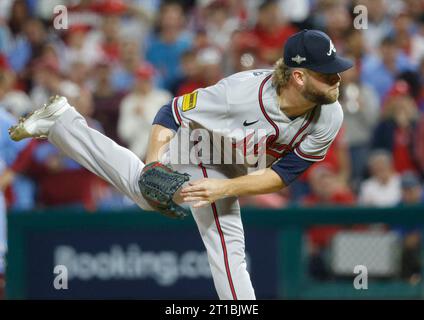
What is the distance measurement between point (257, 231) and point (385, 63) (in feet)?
9.31

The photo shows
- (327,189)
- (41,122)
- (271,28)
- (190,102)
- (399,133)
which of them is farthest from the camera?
(271,28)

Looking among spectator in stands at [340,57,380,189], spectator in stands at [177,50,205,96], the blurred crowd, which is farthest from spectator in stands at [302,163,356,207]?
spectator in stands at [177,50,205,96]

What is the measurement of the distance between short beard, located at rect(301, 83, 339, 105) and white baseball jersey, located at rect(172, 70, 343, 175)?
0.19 m

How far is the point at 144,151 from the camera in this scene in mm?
9820

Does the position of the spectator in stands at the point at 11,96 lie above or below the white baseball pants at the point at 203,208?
above

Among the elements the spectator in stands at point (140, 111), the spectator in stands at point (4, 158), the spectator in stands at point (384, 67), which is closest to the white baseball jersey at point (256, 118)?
the spectator in stands at point (4, 158)

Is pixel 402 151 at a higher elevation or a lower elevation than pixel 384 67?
lower

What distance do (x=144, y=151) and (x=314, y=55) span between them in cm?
448

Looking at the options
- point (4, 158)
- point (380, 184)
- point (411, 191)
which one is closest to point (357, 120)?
point (380, 184)

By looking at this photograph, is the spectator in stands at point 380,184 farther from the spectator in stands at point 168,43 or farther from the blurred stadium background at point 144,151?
the spectator in stands at point 168,43

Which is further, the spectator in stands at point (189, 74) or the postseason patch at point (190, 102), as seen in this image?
the spectator in stands at point (189, 74)

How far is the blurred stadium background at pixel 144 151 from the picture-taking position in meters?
8.70

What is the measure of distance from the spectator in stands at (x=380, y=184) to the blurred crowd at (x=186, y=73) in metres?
0.01

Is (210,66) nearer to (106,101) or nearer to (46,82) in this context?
(106,101)
